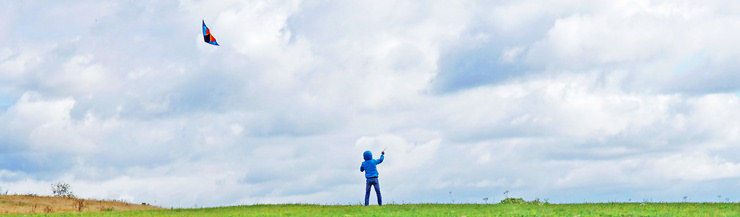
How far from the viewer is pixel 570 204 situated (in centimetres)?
3083

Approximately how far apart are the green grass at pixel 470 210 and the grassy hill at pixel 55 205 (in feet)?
23.1

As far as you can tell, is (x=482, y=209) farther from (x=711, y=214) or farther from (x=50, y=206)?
(x=50, y=206)

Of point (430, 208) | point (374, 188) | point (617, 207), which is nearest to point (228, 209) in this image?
point (374, 188)

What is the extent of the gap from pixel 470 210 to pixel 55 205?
21332 mm

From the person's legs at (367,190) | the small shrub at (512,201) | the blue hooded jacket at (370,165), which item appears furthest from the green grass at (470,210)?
the small shrub at (512,201)

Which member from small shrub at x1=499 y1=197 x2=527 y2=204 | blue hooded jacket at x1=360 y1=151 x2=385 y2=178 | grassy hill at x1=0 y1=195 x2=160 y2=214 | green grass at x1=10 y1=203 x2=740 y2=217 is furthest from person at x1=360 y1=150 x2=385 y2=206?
grassy hill at x1=0 y1=195 x2=160 y2=214

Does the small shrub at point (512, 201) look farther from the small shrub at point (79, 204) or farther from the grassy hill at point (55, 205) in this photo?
the small shrub at point (79, 204)

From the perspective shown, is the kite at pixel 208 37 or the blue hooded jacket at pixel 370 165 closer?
the blue hooded jacket at pixel 370 165

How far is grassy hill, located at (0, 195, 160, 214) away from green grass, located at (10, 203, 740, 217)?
7027 millimetres

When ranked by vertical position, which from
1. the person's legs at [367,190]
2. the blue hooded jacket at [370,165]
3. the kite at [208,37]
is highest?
the kite at [208,37]

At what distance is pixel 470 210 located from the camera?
27750 millimetres

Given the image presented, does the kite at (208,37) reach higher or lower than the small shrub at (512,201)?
higher

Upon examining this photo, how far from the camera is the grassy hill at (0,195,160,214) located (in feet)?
121

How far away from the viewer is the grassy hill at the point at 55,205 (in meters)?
36.8
